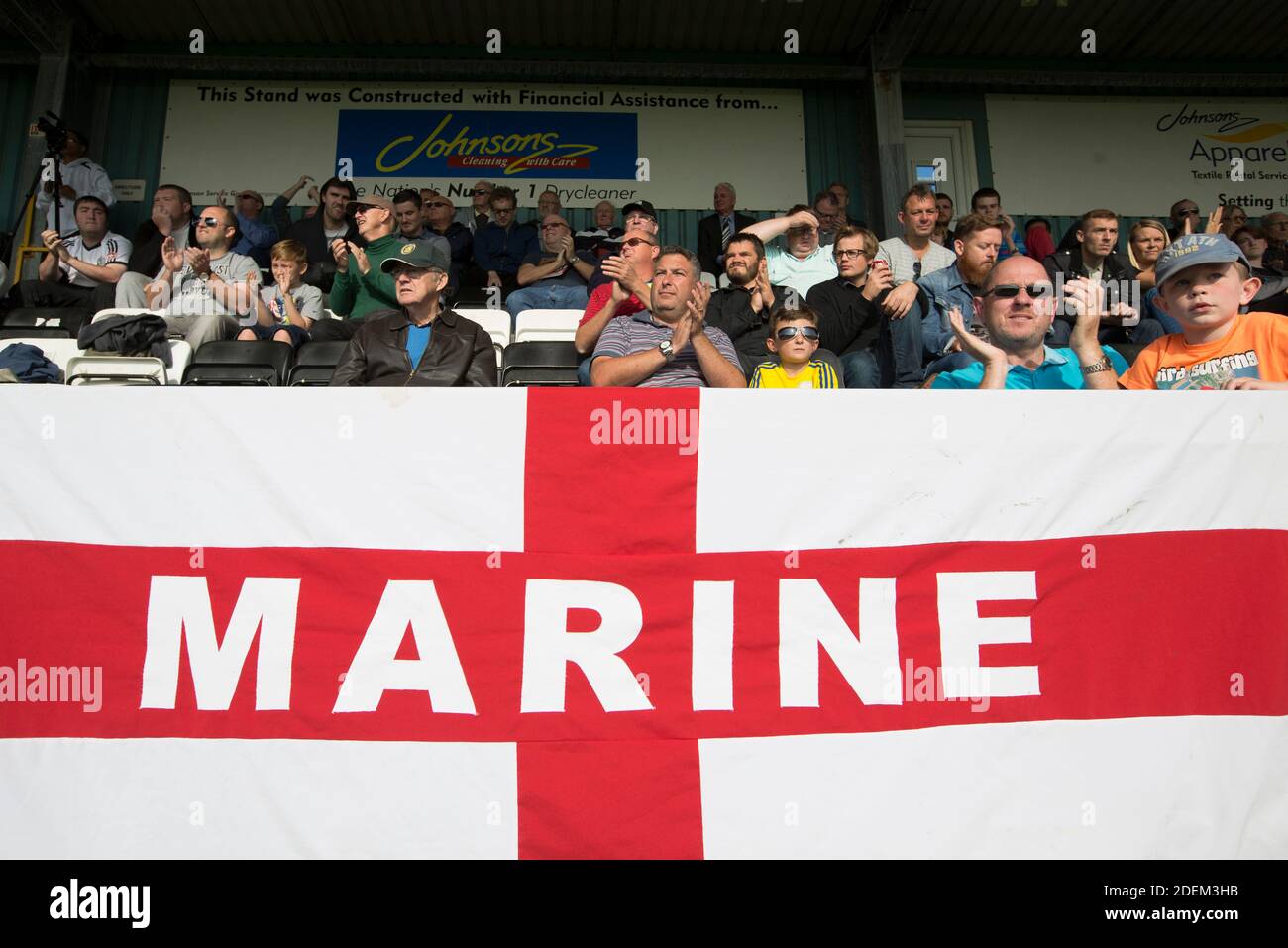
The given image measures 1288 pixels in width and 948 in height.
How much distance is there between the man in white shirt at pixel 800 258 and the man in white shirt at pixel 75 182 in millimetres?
6370

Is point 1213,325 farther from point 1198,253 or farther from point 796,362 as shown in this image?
point 796,362

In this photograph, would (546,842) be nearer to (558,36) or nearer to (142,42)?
(558,36)

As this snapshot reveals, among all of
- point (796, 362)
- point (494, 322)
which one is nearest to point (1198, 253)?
point (796, 362)

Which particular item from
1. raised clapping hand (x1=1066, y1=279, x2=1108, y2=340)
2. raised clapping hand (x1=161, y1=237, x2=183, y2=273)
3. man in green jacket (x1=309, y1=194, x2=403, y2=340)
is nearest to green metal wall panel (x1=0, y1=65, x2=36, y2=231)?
raised clapping hand (x1=161, y1=237, x2=183, y2=273)

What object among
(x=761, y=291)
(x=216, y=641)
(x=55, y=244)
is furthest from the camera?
(x=55, y=244)

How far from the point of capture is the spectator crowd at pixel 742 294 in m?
3.07

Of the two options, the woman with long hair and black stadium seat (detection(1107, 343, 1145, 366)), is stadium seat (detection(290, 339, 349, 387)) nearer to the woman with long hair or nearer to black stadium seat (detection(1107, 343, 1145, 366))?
black stadium seat (detection(1107, 343, 1145, 366))

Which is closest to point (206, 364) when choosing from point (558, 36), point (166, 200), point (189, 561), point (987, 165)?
point (189, 561)

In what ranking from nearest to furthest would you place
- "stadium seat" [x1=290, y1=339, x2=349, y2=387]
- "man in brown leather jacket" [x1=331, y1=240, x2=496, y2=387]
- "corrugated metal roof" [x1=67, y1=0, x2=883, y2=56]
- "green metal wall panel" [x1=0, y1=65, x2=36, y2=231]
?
"man in brown leather jacket" [x1=331, y1=240, x2=496, y2=387] → "stadium seat" [x1=290, y1=339, x2=349, y2=387] → "corrugated metal roof" [x1=67, y1=0, x2=883, y2=56] → "green metal wall panel" [x1=0, y1=65, x2=36, y2=231]

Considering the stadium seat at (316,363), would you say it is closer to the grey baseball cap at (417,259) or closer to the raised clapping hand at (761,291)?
the grey baseball cap at (417,259)

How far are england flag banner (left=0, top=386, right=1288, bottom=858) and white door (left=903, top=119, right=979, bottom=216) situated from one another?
27.7ft

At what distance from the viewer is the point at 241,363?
4.57 meters

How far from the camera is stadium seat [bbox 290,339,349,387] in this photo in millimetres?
4566

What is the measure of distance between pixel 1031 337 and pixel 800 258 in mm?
2803
